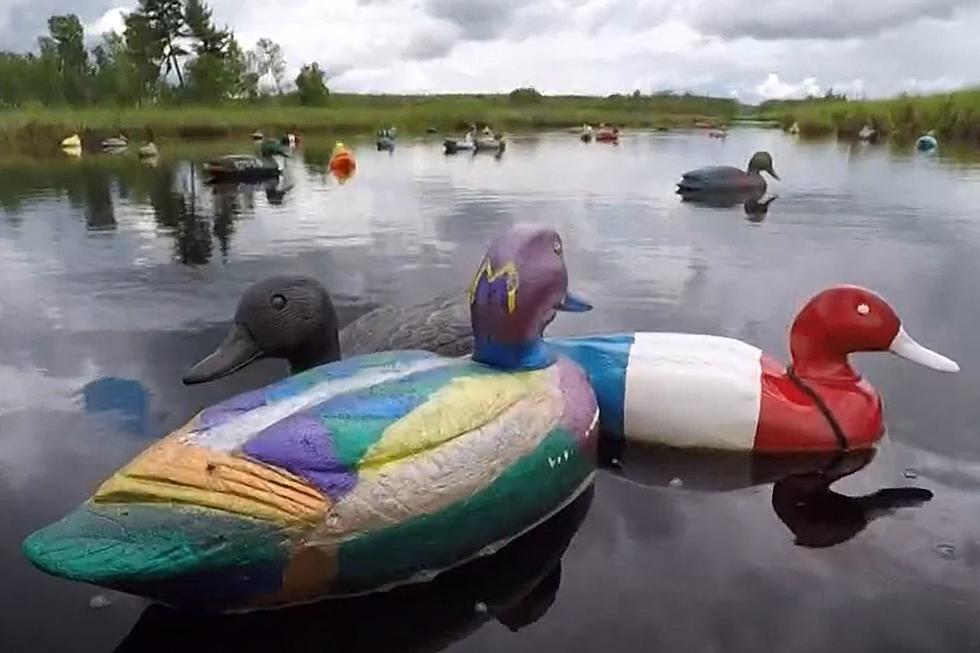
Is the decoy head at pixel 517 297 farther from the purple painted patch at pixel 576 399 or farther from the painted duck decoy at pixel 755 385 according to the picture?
the painted duck decoy at pixel 755 385

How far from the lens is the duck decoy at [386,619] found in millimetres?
4543

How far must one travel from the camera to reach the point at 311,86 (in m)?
74.9

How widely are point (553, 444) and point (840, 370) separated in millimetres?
2696

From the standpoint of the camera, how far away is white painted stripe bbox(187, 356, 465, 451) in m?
4.44

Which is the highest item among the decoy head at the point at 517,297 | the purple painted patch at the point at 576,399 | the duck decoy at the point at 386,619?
Result: the decoy head at the point at 517,297

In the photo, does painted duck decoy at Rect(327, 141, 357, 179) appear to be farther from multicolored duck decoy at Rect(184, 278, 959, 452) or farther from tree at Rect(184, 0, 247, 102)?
tree at Rect(184, 0, 247, 102)

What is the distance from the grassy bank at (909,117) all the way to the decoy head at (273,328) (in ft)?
130

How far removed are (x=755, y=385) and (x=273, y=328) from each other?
3.30m

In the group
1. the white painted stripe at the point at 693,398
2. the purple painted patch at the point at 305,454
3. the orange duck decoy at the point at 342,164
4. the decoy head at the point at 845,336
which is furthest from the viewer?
the orange duck decoy at the point at 342,164

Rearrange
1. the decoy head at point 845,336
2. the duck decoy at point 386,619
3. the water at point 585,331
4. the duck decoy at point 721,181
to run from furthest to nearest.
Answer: the duck decoy at point 721,181, the decoy head at point 845,336, the water at point 585,331, the duck decoy at point 386,619

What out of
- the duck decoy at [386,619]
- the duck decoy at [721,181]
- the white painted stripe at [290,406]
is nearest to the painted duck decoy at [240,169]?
the duck decoy at [721,181]

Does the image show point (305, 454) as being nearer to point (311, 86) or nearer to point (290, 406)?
point (290, 406)

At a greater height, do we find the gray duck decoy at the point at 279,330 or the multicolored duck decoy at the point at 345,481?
the gray duck decoy at the point at 279,330

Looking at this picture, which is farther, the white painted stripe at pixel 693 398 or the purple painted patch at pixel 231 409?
the white painted stripe at pixel 693 398
